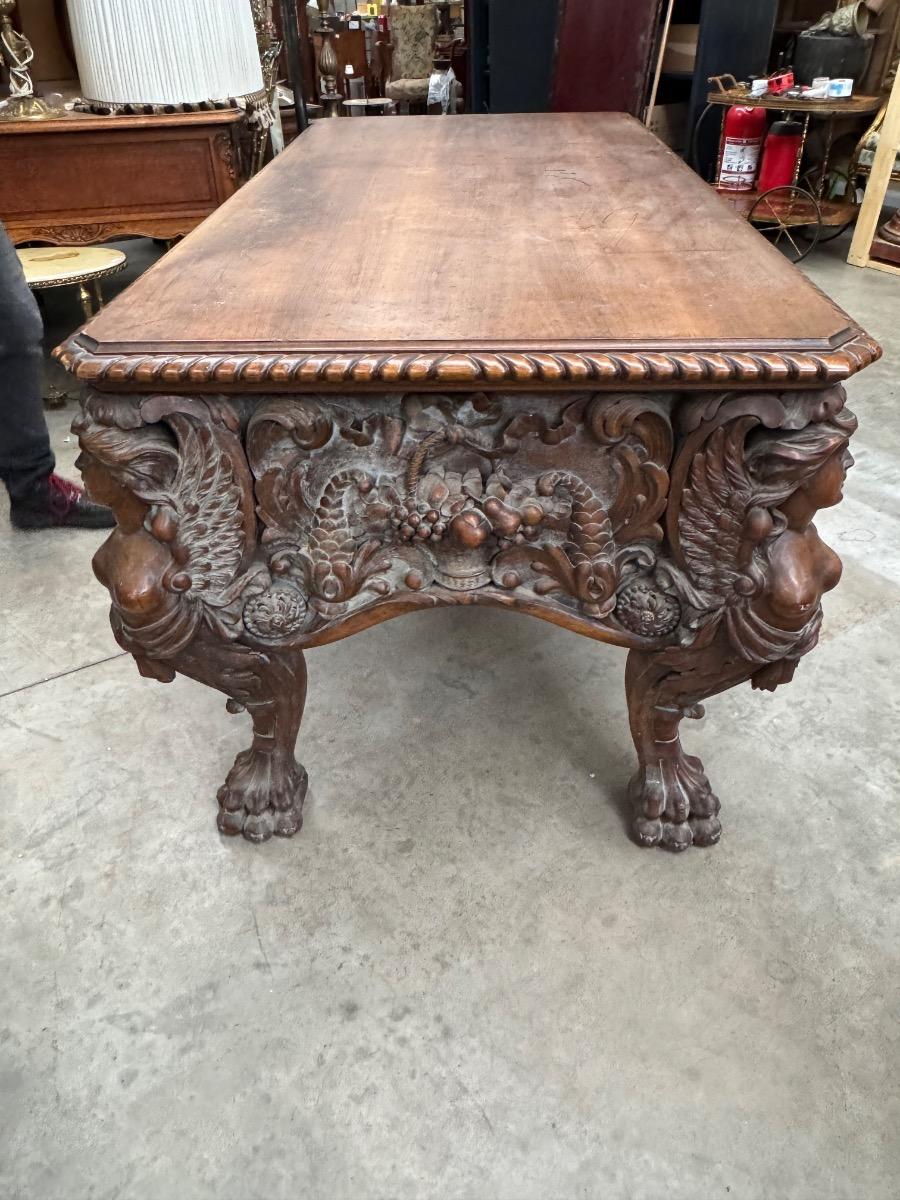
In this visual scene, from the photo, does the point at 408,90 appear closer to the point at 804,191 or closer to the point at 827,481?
the point at 804,191

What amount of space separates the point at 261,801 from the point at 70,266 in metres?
2.02

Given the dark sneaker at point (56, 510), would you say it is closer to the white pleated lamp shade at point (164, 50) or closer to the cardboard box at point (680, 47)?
the white pleated lamp shade at point (164, 50)

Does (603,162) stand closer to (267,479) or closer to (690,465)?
(690,465)

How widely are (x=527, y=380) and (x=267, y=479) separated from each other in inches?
12.1

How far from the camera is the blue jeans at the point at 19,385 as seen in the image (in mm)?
1746

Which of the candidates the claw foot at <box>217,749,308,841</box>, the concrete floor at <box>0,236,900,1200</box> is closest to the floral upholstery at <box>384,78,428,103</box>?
the concrete floor at <box>0,236,900,1200</box>

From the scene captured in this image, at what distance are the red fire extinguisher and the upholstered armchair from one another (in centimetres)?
359

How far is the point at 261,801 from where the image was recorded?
1.24 metres

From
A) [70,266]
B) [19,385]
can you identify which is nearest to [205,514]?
[19,385]

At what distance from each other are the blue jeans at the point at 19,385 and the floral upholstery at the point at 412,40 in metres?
5.66

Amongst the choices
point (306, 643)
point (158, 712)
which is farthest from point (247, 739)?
point (306, 643)

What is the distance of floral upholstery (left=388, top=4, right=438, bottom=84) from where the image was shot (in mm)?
6492

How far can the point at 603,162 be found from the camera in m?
1.57

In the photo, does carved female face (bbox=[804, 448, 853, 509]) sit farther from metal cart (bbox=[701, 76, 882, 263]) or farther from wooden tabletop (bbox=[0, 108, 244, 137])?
metal cart (bbox=[701, 76, 882, 263])
